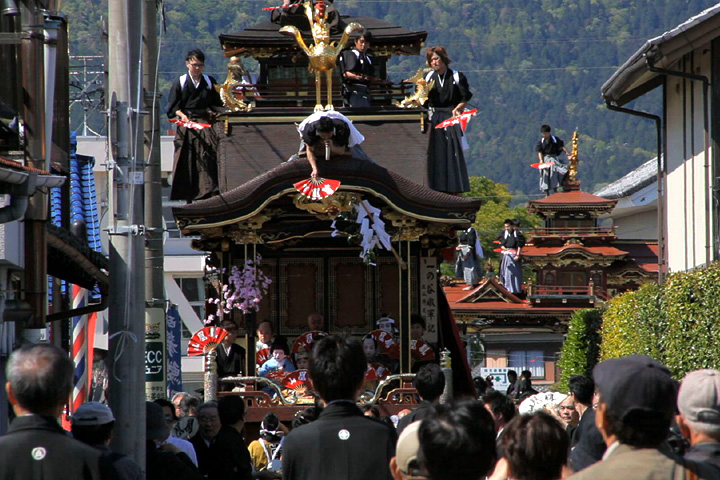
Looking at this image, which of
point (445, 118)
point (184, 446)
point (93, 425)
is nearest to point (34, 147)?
point (184, 446)

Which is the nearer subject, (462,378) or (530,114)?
(462,378)

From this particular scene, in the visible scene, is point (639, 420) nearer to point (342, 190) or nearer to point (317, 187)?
point (317, 187)

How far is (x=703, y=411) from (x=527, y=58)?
169m

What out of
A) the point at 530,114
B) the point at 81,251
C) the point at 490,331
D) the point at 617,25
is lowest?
the point at 490,331

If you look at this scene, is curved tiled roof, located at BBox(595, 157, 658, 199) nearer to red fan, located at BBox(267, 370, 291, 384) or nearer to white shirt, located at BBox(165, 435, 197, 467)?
red fan, located at BBox(267, 370, 291, 384)

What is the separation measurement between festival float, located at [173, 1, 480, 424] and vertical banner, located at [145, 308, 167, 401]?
1.43 m

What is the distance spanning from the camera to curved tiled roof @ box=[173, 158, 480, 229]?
15.6 m

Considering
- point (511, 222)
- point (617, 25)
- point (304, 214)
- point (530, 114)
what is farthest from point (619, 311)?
point (617, 25)

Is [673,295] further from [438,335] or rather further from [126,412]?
[126,412]

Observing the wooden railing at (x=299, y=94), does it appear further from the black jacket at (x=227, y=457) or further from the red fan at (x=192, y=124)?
the black jacket at (x=227, y=457)

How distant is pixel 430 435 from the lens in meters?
Result: 5.10

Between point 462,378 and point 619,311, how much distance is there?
A: 3.51 meters

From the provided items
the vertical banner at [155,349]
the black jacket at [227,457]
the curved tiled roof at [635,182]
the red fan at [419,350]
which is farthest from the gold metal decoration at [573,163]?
the black jacket at [227,457]

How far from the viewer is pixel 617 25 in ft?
574
